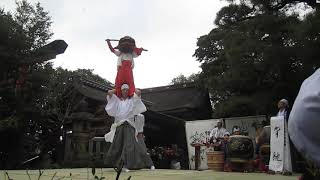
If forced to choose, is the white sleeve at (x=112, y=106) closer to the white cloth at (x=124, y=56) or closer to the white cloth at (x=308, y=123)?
the white cloth at (x=124, y=56)

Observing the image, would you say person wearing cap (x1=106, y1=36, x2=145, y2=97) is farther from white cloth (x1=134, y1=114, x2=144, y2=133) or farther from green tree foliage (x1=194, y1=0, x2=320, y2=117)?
green tree foliage (x1=194, y1=0, x2=320, y2=117)

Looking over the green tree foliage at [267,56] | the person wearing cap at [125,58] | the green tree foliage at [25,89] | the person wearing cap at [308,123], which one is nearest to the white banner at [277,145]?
the green tree foliage at [267,56]

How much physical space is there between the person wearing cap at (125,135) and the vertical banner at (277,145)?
2.28m

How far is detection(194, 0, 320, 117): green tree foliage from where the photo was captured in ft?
31.7

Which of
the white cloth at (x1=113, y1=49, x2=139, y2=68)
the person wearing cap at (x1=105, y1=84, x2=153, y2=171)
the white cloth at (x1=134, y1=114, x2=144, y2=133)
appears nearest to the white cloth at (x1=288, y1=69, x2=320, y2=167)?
the person wearing cap at (x1=105, y1=84, x2=153, y2=171)

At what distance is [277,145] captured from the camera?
815cm

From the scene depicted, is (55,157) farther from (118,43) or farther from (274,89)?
(274,89)

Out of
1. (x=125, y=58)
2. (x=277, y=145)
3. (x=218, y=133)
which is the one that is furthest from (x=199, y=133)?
(x=125, y=58)

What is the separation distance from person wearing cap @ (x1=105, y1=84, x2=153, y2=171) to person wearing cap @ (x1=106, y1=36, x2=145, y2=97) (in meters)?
0.19

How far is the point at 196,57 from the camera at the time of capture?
640 inches

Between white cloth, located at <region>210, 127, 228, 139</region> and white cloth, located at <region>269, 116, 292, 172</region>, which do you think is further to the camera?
white cloth, located at <region>210, 127, 228, 139</region>

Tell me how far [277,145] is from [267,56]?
2.58 metres

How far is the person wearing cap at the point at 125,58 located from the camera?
7961 mm

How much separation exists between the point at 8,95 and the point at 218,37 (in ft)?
21.4
